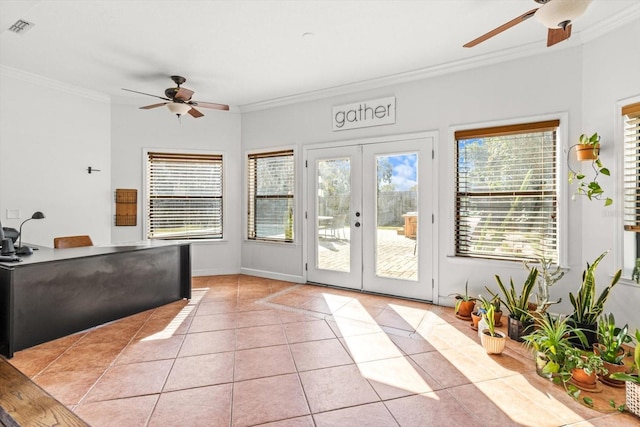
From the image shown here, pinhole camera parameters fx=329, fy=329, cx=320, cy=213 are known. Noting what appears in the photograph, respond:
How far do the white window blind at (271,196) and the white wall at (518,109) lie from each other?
27.0 inches

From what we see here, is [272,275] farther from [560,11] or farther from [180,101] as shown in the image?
[560,11]

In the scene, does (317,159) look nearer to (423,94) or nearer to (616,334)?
(423,94)

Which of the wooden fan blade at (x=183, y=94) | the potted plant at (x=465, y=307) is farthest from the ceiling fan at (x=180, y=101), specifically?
the potted plant at (x=465, y=307)

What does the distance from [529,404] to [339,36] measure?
134 inches

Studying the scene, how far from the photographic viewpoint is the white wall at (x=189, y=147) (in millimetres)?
5070

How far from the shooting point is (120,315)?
346cm

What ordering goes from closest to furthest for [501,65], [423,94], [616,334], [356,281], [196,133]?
1. [616,334]
2. [501,65]
3. [423,94]
4. [356,281]
5. [196,133]

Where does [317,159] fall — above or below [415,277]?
above

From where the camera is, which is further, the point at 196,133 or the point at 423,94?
the point at 196,133

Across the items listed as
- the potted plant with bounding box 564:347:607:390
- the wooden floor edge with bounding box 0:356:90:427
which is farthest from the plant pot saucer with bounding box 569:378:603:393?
the wooden floor edge with bounding box 0:356:90:427

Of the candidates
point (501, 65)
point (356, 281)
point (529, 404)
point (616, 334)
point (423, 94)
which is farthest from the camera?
point (356, 281)

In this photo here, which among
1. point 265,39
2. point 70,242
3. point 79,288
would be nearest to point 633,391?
point 265,39

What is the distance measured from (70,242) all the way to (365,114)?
3.95 meters

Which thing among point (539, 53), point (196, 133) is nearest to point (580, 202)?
point (539, 53)
